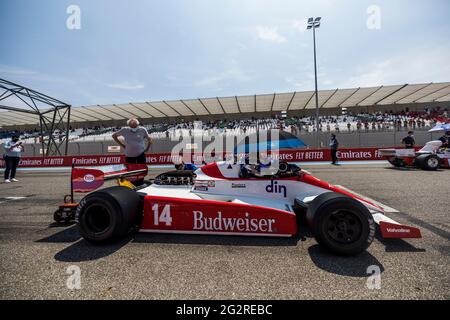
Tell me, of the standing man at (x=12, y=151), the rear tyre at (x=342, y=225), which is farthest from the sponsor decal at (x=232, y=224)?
the standing man at (x=12, y=151)

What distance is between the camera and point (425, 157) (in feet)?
30.9

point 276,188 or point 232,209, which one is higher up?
point 276,188

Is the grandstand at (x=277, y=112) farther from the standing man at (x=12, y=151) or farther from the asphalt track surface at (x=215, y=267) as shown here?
the asphalt track surface at (x=215, y=267)

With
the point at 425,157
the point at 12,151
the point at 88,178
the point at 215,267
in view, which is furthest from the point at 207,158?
the point at 215,267

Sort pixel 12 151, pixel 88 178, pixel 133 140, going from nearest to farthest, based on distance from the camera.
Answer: pixel 88 178 < pixel 133 140 < pixel 12 151

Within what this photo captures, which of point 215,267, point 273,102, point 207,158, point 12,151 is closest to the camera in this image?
point 215,267

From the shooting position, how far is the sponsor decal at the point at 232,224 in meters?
2.96

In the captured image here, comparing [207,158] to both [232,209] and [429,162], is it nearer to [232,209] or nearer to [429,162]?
[429,162]

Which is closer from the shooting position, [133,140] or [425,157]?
[133,140]

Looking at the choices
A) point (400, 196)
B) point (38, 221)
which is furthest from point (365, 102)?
point (38, 221)

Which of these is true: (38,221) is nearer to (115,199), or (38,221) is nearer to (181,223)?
(115,199)

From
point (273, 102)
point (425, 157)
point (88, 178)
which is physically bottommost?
point (88, 178)

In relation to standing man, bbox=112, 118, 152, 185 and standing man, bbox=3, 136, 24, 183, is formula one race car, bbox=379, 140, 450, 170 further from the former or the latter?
standing man, bbox=3, 136, 24, 183

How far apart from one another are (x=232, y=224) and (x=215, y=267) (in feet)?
2.22
